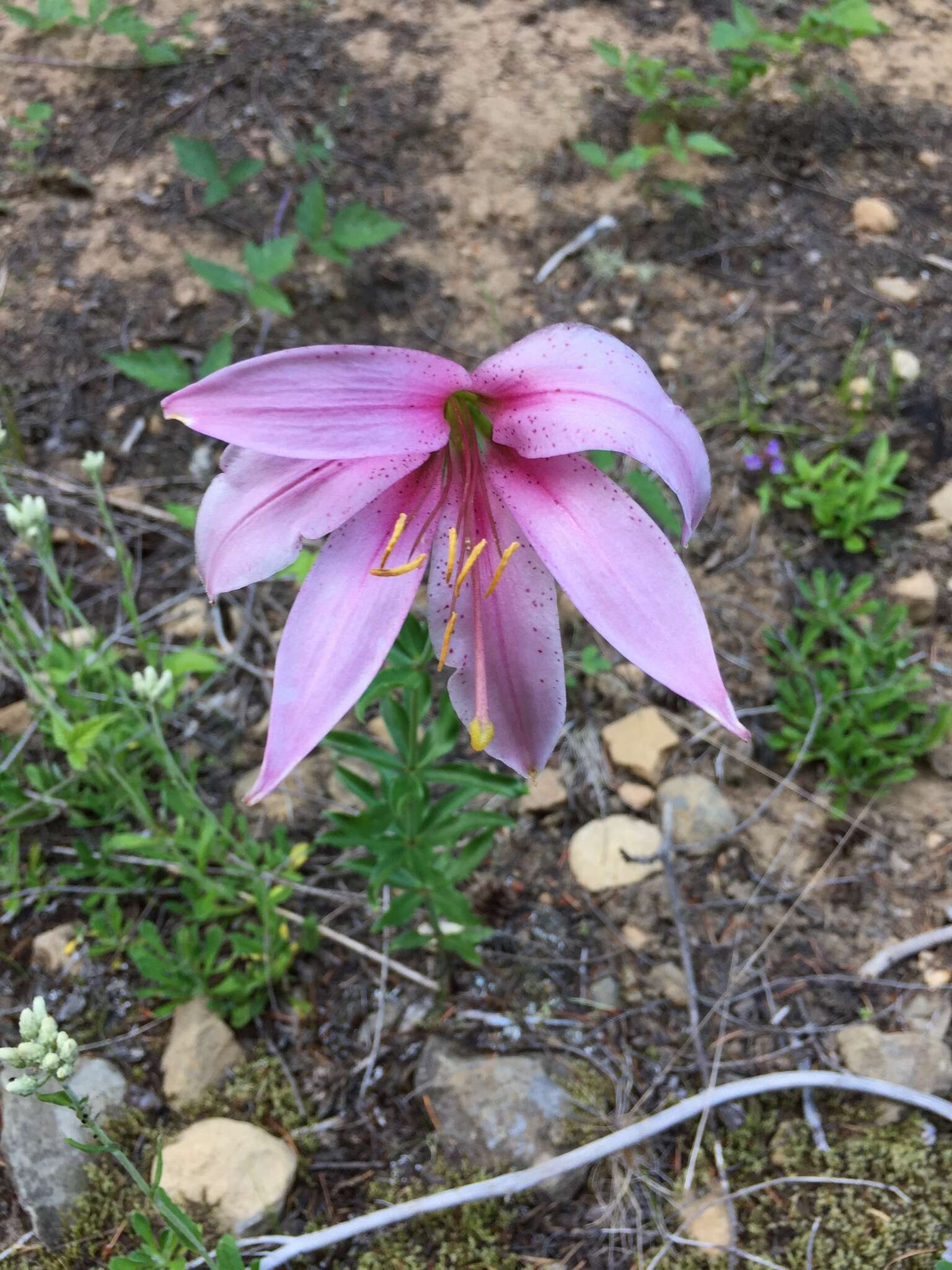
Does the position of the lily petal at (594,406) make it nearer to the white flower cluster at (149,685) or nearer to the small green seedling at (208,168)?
the white flower cluster at (149,685)

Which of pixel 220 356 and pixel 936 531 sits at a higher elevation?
pixel 220 356

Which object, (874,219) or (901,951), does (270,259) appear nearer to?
(874,219)

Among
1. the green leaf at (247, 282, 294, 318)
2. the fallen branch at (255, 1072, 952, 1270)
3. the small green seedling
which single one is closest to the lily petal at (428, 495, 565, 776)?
the fallen branch at (255, 1072, 952, 1270)

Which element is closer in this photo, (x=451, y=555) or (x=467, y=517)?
(x=451, y=555)

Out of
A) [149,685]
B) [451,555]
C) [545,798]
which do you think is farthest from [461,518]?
[545,798]

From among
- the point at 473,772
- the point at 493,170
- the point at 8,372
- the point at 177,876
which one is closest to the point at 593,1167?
the point at 473,772

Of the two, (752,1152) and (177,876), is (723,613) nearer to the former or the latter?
(752,1152)
